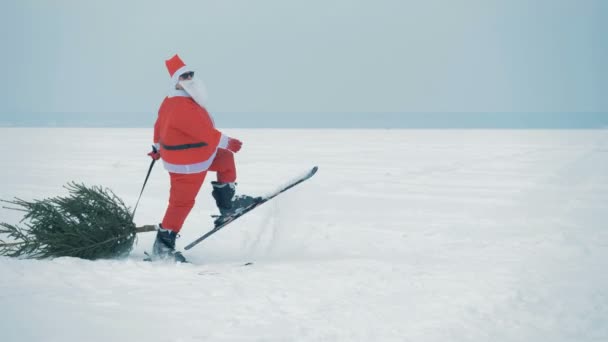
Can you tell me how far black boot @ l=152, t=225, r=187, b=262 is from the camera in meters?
4.50

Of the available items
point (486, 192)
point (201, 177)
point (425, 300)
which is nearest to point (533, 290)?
point (425, 300)

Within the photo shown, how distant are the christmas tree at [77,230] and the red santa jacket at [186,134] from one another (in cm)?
73

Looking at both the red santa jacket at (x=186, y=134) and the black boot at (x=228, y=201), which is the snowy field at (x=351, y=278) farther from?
the red santa jacket at (x=186, y=134)

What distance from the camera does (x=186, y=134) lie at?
4.40 metres

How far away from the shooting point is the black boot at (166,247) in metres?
4.50

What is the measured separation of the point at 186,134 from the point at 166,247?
3.14 ft

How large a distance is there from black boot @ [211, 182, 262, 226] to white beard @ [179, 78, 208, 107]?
0.75 m

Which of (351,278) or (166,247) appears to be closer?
(351,278)

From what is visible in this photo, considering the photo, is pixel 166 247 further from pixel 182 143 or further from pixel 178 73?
pixel 178 73

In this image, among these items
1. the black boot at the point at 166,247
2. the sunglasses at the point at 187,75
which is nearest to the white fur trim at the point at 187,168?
the black boot at the point at 166,247

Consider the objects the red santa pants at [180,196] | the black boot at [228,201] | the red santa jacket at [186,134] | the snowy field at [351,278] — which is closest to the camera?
the snowy field at [351,278]

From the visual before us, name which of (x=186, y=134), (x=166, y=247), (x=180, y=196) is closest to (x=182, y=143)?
(x=186, y=134)

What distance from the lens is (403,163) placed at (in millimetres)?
14172

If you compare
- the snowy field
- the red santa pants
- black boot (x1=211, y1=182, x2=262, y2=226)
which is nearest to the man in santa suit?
the red santa pants
